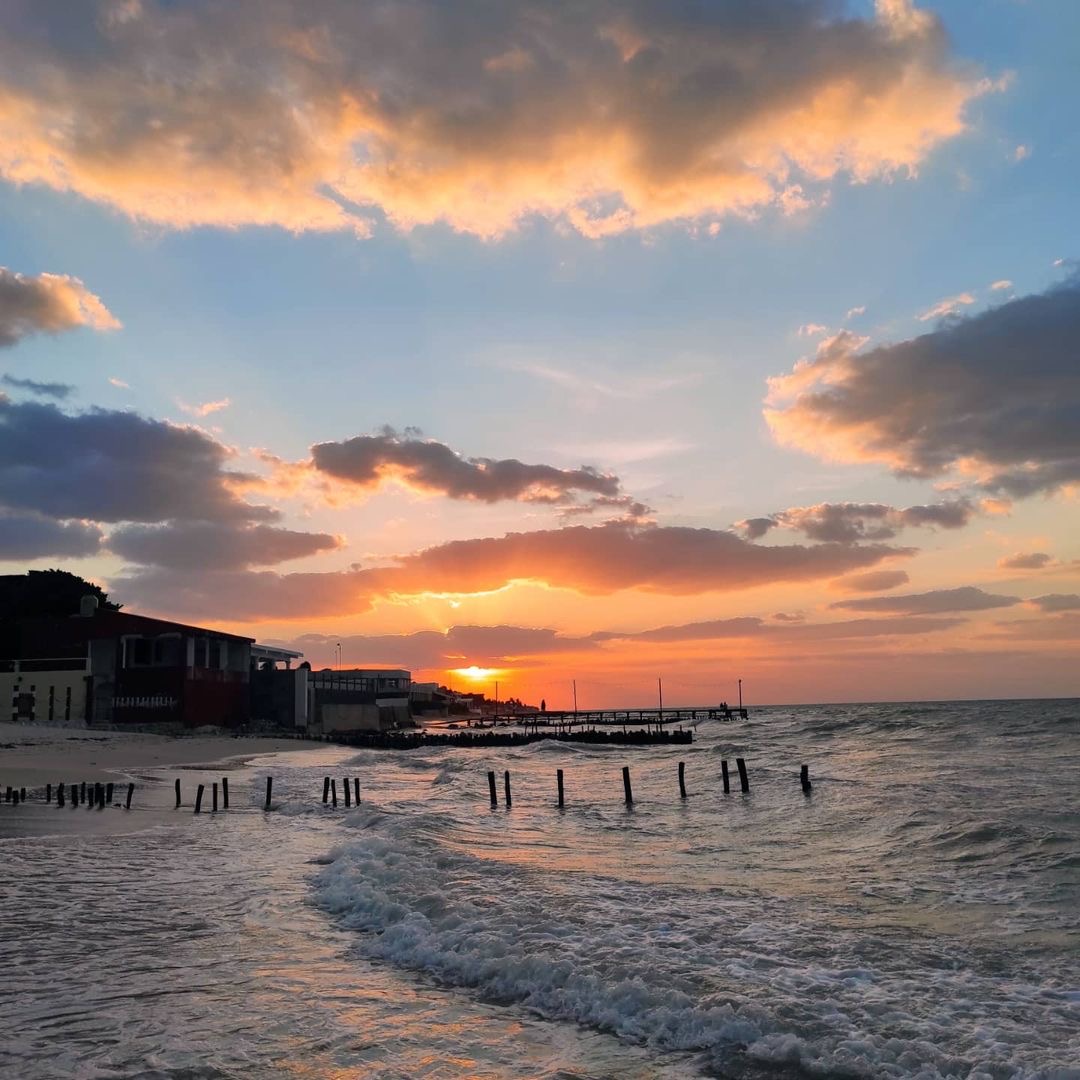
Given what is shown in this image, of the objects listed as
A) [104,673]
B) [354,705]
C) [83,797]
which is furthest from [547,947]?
[354,705]

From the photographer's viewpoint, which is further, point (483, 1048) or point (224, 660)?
point (224, 660)

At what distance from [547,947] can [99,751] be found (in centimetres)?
5393

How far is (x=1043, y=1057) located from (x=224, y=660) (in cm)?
7763

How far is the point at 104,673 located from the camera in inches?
2778

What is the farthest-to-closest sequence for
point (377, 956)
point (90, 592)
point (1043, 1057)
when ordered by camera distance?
point (90, 592)
point (377, 956)
point (1043, 1057)

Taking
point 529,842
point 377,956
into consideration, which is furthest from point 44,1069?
point 529,842

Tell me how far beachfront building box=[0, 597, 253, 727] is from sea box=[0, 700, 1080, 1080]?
1766 inches

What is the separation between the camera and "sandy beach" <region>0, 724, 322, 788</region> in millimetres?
44750

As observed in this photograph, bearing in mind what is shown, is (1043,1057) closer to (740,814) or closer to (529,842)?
(529,842)

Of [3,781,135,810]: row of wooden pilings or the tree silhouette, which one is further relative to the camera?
the tree silhouette

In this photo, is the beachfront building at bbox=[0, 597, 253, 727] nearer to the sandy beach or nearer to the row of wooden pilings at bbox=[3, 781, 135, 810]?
the sandy beach

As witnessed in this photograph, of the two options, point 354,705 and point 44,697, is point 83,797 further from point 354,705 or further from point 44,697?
point 354,705

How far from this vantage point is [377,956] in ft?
39.1

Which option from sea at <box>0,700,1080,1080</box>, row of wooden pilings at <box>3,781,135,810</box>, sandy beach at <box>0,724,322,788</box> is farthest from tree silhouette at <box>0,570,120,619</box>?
sea at <box>0,700,1080,1080</box>
